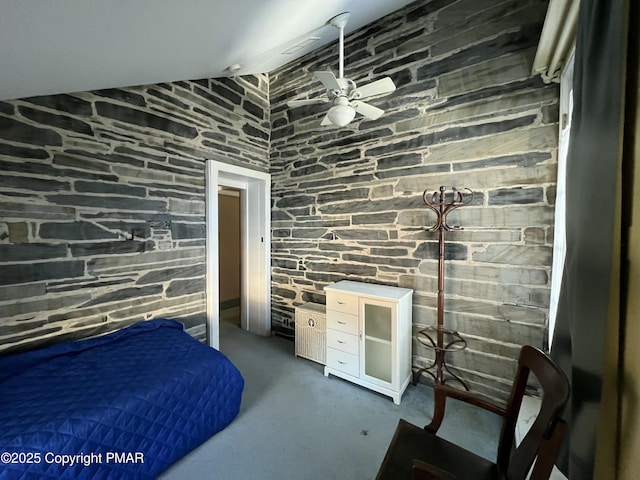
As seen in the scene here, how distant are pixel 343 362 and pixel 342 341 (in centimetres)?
21

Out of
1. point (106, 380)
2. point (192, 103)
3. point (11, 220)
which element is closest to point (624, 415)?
point (106, 380)

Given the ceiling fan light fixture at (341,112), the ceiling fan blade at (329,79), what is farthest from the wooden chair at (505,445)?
the ceiling fan blade at (329,79)

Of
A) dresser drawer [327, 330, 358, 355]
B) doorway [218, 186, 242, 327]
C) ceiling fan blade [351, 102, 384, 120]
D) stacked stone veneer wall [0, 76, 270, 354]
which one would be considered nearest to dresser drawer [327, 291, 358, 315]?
dresser drawer [327, 330, 358, 355]

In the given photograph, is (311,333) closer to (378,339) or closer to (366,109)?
(378,339)

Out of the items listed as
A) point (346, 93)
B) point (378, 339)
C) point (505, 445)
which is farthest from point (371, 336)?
point (346, 93)

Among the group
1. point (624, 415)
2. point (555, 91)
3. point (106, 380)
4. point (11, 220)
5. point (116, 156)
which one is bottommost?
point (106, 380)

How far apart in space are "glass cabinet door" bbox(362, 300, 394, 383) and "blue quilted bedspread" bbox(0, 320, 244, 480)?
1.14 m

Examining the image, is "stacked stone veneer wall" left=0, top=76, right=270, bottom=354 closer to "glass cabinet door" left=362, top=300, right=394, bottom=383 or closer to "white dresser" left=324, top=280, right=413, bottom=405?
"white dresser" left=324, top=280, right=413, bottom=405

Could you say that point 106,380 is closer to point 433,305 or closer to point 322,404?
point 322,404

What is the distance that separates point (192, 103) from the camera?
2736 millimetres

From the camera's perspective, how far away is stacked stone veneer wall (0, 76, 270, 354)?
178cm

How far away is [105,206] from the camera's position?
2.16 m

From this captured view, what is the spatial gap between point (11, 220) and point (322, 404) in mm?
2668

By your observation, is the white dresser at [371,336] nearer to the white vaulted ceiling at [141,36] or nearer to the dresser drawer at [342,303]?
the dresser drawer at [342,303]
